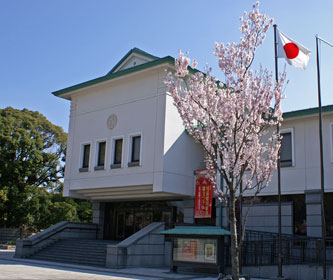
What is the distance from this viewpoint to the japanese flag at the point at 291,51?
15871 mm

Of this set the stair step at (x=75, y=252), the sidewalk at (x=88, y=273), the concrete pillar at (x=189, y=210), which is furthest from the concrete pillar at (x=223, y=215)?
the stair step at (x=75, y=252)

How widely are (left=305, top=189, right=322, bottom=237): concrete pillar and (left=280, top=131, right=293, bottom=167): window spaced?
1815 millimetres

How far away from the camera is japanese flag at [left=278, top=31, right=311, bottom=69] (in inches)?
625

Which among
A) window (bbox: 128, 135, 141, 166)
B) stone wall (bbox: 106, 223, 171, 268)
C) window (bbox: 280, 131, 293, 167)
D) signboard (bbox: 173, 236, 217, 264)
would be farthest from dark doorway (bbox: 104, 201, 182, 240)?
window (bbox: 280, 131, 293, 167)

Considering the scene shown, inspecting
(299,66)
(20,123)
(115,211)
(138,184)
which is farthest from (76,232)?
(299,66)

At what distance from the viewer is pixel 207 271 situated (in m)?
18.5

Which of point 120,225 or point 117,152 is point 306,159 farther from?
point 120,225

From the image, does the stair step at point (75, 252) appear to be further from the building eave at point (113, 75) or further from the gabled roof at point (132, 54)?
the gabled roof at point (132, 54)

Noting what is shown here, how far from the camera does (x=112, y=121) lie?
84.2 ft

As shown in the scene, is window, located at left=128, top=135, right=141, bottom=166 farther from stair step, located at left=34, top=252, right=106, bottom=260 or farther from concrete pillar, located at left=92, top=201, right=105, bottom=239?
concrete pillar, located at left=92, top=201, right=105, bottom=239

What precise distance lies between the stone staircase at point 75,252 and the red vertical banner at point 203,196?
5.27 metres

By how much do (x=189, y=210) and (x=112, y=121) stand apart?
Result: 21.9ft

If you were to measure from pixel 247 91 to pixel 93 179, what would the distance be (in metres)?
15.6

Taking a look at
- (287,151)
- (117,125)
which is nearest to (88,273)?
(117,125)
